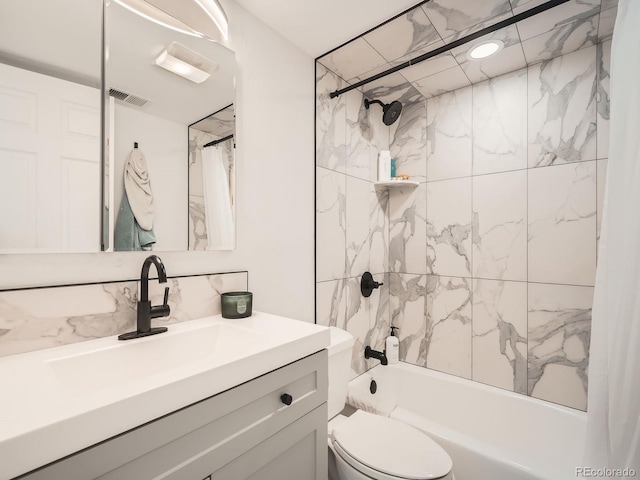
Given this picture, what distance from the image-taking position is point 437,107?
2.11 metres

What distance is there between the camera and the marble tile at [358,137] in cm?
197

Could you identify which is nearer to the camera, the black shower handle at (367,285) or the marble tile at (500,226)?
the marble tile at (500,226)

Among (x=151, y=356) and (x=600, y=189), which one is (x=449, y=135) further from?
(x=151, y=356)

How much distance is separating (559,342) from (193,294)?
1894 mm

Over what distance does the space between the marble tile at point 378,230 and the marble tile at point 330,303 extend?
0.38m

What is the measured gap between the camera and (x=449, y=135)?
206 cm

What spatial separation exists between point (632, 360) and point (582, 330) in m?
0.72

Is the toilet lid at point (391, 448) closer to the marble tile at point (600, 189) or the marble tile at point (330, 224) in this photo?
the marble tile at point (330, 224)

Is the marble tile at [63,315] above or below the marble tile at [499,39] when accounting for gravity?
below

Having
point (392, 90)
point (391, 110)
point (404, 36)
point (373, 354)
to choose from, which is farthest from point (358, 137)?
point (373, 354)

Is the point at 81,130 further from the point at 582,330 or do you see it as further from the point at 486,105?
the point at 582,330

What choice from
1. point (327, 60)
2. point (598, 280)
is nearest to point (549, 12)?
point (327, 60)

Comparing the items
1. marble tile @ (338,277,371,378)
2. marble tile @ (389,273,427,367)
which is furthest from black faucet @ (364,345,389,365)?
marble tile @ (389,273,427,367)

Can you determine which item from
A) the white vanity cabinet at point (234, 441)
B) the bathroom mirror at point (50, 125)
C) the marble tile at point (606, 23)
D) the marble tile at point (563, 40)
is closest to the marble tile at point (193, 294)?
the bathroom mirror at point (50, 125)
